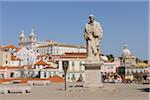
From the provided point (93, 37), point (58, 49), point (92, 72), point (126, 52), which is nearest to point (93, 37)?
point (93, 37)

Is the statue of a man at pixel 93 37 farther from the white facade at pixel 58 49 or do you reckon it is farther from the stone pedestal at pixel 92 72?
the white facade at pixel 58 49

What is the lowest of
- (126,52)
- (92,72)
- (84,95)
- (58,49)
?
(84,95)

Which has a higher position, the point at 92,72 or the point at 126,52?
the point at 126,52

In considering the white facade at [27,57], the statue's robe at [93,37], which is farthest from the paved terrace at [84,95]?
the white facade at [27,57]

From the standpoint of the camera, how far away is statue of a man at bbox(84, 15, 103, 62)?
68.1ft

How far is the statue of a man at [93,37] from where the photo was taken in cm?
2077

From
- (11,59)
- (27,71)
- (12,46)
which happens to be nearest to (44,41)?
(12,46)

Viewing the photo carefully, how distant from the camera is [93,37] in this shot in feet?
68.9

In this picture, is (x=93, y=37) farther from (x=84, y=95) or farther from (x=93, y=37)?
(x=84, y=95)

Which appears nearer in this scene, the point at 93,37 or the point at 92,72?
the point at 92,72

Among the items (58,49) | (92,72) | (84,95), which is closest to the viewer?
(84,95)

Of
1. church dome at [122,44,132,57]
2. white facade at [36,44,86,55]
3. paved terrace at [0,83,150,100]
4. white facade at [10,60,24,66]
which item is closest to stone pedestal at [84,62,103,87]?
paved terrace at [0,83,150,100]

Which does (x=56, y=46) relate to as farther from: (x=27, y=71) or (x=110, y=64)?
(x=27, y=71)

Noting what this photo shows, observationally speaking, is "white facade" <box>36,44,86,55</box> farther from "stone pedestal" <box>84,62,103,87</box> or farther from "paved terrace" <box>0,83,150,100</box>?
"paved terrace" <box>0,83,150,100</box>
